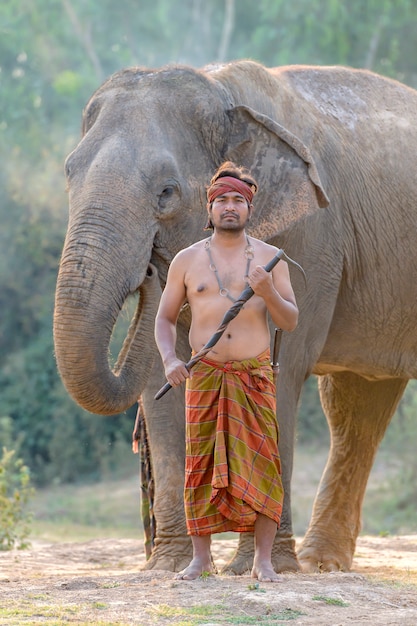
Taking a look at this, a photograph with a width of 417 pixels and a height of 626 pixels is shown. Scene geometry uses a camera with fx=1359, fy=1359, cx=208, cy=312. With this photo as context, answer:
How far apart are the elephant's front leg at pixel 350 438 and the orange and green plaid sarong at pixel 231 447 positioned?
2.81 m

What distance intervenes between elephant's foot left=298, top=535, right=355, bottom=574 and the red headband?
3056 millimetres

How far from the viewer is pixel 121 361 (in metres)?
6.50

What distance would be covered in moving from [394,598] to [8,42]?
2697cm

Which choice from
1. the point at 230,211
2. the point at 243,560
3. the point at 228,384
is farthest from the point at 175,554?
the point at 230,211

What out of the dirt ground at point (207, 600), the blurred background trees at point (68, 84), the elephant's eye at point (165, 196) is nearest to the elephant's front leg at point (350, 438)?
the dirt ground at point (207, 600)

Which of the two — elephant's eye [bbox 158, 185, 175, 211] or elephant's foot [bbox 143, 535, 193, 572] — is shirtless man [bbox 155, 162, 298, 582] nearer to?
elephant's eye [bbox 158, 185, 175, 211]

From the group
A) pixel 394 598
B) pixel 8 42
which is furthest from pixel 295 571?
pixel 8 42

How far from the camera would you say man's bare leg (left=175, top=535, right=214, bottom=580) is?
5871 mm

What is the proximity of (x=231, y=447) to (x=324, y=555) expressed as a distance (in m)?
2.79

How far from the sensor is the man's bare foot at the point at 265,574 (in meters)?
5.78

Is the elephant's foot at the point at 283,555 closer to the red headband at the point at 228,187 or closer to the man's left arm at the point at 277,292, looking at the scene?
the man's left arm at the point at 277,292

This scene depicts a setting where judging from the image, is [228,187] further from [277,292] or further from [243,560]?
[243,560]

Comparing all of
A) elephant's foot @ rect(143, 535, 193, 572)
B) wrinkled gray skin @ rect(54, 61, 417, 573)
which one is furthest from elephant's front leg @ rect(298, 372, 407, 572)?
elephant's foot @ rect(143, 535, 193, 572)

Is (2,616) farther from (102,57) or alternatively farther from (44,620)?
(102,57)
